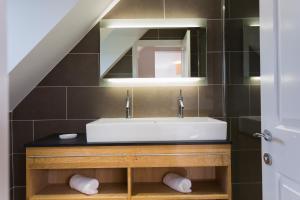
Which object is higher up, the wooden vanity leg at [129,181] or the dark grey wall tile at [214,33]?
the dark grey wall tile at [214,33]

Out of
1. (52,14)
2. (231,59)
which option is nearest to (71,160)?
(52,14)

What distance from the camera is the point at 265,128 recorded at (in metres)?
1.31

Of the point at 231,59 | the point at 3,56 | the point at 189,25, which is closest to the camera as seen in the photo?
the point at 3,56

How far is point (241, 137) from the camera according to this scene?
1.91 m

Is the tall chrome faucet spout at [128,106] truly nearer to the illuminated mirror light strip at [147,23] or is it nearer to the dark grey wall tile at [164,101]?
the dark grey wall tile at [164,101]

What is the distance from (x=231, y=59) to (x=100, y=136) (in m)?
1.22

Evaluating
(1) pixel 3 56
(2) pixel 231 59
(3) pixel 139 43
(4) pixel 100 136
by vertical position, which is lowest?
(4) pixel 100 136

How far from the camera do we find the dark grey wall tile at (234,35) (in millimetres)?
1959

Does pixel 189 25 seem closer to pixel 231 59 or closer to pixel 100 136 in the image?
pixel 231 59

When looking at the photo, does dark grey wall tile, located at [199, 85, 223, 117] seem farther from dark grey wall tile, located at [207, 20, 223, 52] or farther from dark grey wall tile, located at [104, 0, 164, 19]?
dark grey wall tile, located at [104, 0, 164, 19]

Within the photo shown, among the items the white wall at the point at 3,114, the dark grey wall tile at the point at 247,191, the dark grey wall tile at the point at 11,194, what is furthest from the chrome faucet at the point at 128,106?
the white wall at the point at 3,114

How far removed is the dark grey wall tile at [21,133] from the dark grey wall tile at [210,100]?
58.5 inches

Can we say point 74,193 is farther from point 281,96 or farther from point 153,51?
point 281,96

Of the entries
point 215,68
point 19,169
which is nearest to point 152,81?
point 215,68
